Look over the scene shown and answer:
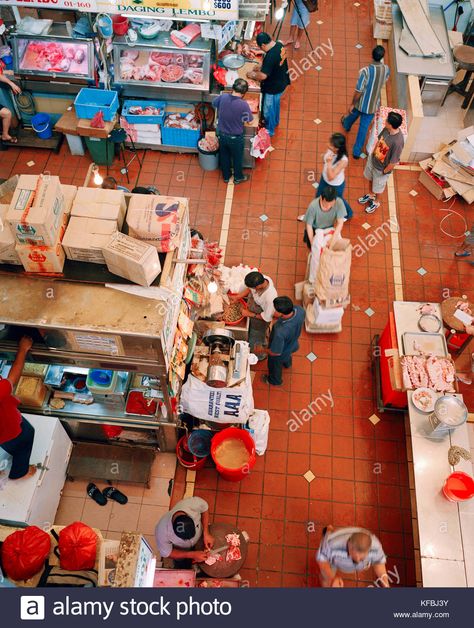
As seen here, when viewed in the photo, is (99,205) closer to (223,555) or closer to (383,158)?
(223,555)

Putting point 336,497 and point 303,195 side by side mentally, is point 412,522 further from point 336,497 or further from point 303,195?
point 303,195

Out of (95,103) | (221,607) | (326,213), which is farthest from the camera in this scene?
(95,103)

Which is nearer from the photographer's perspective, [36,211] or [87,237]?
[36,211]

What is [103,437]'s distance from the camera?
6352mm

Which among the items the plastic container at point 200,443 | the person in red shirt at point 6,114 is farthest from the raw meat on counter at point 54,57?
the plastic container at point 200,443

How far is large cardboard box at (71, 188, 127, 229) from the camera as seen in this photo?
191 inches

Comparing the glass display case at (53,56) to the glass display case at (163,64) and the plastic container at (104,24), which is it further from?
the glass display case at (163,64)

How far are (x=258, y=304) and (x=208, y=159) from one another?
3629 mm

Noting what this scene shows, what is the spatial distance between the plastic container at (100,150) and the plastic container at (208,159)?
160 cm

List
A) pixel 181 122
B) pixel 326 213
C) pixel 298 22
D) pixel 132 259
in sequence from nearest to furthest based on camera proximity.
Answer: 1. pixel 132 259
2. pixel 326 213
3. pixel 181 122
4. pixel 298 22

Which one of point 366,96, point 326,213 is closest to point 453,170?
point 366,96

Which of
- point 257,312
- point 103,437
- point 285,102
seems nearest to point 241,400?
point 257,312

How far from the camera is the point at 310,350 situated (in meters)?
7.39

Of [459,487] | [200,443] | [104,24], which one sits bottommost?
[200,443]
